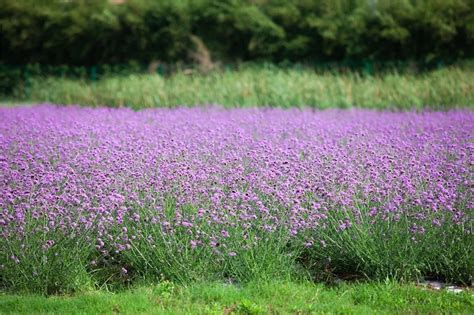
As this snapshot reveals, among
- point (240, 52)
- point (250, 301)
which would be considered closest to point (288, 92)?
point (240, 52)

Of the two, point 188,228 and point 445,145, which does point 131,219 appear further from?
point 445,145

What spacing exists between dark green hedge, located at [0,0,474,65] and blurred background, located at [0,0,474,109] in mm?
39

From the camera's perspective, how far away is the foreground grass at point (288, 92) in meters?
13.9

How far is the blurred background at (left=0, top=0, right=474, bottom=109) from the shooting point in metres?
14.7

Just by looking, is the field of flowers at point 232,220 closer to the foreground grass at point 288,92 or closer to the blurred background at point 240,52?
the foreground grass at point 288,92

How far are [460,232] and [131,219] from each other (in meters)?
2.61

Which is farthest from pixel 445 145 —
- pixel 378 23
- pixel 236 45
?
pixel 236 45

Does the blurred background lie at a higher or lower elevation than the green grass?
higher

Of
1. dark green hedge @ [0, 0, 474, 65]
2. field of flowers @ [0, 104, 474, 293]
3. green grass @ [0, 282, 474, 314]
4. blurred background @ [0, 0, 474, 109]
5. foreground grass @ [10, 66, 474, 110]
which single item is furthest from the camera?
dark green hedge @ [0, 0, 474, 65]

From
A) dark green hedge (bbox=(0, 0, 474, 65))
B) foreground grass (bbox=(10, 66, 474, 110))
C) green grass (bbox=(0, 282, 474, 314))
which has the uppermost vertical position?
dark green hedge (bbox=(0, 0, 474, 65))

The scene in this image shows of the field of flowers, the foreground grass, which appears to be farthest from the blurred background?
the field of flowers

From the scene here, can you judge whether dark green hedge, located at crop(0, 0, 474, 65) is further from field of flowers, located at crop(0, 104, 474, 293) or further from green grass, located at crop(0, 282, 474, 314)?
green grass, located at crop(0, 282, 474, 314)

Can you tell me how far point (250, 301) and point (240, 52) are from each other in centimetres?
1967

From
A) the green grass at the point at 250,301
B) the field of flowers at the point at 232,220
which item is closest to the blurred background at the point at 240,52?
the field of flowers at the point at 232,220
